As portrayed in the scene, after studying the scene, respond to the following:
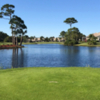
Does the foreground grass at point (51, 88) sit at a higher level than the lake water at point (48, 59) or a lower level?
higher

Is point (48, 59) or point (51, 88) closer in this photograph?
point (51, 88)

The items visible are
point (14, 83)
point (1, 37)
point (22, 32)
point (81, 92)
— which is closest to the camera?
point (81, 92)

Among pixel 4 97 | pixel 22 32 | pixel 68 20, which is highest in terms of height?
pixel 68 20

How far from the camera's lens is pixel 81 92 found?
5.84 m

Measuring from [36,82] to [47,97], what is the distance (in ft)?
5.96

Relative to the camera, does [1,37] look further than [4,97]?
Yes

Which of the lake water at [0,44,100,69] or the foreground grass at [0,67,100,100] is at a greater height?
the foreground grass at [0,67,100,100]

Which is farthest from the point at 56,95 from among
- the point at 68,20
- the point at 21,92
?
the point at 68,20

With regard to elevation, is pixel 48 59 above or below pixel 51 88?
below

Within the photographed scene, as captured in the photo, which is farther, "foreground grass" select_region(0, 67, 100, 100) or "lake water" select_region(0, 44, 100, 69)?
"lake water" select_region(0, 44, 100, 69)

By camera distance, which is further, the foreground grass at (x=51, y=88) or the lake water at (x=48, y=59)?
the lake water at (x=48, y=59)

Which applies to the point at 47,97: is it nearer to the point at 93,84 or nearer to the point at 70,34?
the point at 93,84

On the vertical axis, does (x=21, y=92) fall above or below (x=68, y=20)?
below

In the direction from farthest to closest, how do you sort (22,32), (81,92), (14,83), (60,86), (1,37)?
(1,37)
(22,32)
(14,83)
(60,86)
(81,92)
